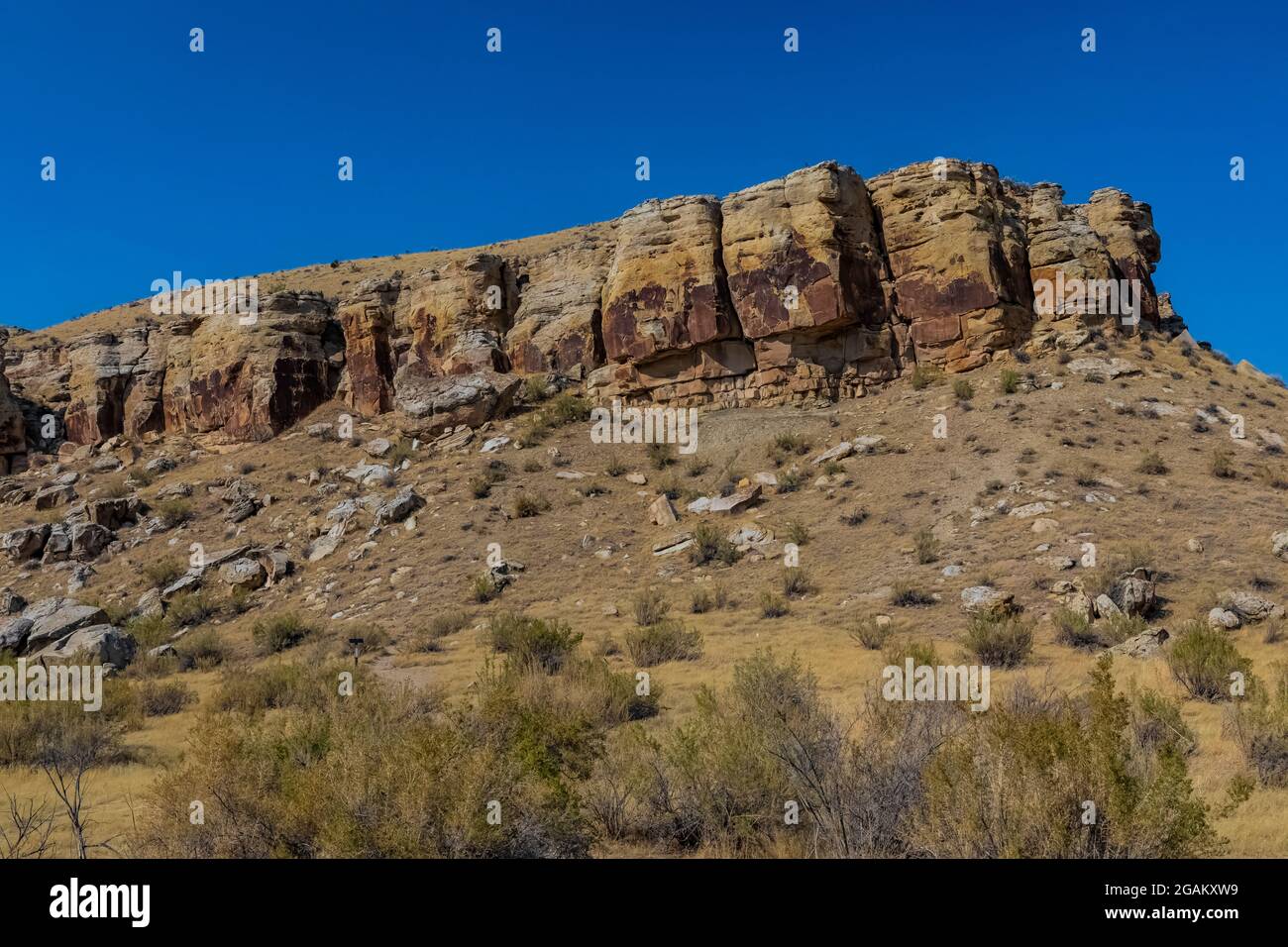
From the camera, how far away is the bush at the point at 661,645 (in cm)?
1447

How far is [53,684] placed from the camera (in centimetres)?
1323

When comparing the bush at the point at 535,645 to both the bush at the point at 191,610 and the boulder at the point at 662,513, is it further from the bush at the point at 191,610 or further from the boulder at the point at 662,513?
the bush at the point at 191,610

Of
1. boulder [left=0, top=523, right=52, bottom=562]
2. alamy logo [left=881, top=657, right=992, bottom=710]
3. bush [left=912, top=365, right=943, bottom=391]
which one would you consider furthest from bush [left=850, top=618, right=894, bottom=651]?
boulder [left=0, top=523, right=52, bottom=562]

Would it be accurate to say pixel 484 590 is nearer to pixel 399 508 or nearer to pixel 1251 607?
pixel 399 508

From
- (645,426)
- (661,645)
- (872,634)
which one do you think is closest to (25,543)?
(645,426)

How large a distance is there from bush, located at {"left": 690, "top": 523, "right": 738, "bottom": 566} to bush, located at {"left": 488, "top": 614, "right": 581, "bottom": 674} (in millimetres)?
6160

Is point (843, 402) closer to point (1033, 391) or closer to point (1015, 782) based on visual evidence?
point (1033, 391)

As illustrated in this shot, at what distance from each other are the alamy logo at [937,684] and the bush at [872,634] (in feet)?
6.49

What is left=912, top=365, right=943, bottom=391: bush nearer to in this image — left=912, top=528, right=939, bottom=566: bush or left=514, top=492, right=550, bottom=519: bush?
left=912, top=528, right=939, bottom=566: bush

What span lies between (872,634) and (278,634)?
13564mm

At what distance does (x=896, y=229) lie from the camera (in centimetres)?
2972

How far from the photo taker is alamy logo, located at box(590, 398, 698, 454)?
29.0 metres
